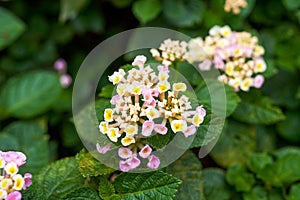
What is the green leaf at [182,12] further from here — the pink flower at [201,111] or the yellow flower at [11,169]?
the yellow flower at [11,169]

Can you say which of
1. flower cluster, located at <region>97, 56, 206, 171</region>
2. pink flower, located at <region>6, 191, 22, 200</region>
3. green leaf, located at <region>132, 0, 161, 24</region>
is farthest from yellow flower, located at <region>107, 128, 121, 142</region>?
green leaf, located at <region>132, 0, 161, 24</region>

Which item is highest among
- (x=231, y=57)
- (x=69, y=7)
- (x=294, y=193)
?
(x=69, y=7)

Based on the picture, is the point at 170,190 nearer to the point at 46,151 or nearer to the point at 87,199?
the point at 87,199

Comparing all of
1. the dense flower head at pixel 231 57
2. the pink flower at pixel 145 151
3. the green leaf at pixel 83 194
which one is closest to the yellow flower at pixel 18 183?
the green leaf at pixel 83 194

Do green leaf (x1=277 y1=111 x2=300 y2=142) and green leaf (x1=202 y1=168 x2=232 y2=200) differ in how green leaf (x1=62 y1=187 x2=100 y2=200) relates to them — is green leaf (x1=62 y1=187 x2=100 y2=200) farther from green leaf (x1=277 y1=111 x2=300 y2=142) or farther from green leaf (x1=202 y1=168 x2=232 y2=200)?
green leaf (x1=277 y1=111 x2=300 y2=142)

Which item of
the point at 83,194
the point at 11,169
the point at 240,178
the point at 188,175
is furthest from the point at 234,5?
the point at 11,169

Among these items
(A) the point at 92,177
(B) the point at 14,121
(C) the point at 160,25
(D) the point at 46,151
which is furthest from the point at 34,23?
(A) the point at 92,177

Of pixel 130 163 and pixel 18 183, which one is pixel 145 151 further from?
pixel 18 183
